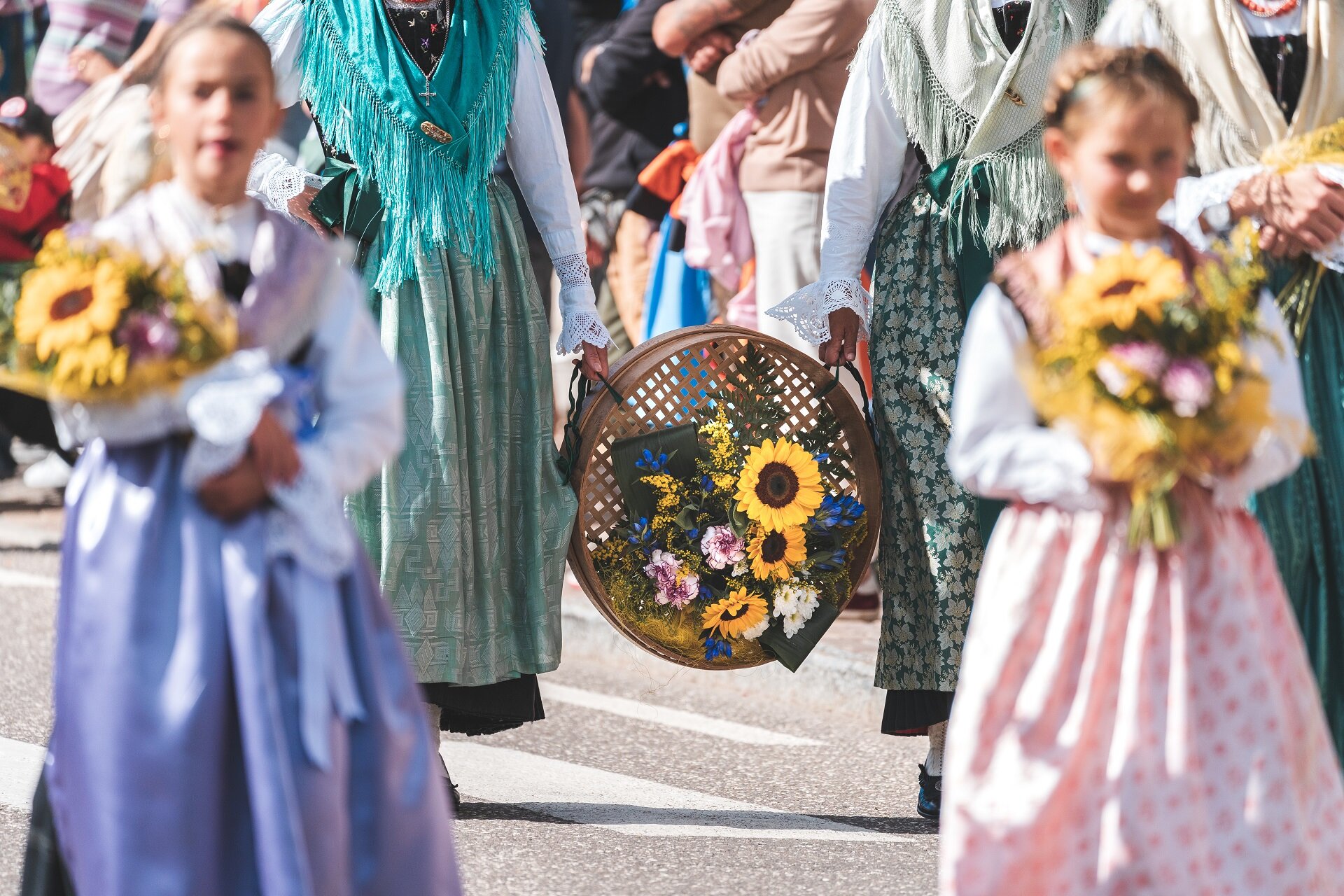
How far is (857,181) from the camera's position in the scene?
4.86m

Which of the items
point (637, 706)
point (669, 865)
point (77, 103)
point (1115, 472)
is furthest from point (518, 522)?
point (77, 103)

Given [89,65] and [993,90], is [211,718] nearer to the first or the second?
[993,90]

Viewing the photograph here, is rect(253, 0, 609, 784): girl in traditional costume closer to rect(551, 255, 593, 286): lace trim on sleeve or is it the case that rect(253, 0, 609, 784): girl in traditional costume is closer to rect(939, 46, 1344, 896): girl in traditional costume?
rect(551, 255, 593, 286): lace trim on sleeve

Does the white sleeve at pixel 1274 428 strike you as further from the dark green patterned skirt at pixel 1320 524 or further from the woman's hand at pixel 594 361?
the woman's hand at pixel 594 361

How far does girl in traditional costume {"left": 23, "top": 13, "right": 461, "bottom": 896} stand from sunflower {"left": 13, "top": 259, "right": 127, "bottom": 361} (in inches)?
4.7

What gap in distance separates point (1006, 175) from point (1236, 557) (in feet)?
5.89

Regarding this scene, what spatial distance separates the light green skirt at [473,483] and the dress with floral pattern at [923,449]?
2.74ft

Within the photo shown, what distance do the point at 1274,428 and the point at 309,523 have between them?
1522mm

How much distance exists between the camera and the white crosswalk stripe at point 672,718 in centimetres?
573

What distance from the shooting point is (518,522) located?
491 centimetres

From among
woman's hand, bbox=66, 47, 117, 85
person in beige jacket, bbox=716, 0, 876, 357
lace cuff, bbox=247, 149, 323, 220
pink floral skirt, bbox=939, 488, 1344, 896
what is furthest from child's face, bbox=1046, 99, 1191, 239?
woman's hand, bbox=66, 47, 117, 85

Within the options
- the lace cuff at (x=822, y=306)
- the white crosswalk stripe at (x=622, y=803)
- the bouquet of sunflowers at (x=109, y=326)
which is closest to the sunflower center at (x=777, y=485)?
the lace cuff at (x=822, y=306)

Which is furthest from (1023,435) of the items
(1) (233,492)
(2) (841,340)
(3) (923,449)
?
(2) (841,340)

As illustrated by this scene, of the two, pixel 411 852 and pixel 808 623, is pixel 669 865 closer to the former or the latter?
pixel 808 623
